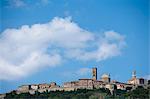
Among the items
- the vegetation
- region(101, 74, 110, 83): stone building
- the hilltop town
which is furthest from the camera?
region(101, 74, 110, 83): stone building

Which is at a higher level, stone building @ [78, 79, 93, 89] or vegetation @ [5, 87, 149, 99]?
stone building @ [78, 79, 93, 89]

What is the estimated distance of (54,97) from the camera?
3406 centimetres

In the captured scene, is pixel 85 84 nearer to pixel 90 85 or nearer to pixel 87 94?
pixel 90 85

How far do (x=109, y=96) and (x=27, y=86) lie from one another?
9.91m

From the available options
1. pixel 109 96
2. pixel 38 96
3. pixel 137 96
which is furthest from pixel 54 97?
pixel 137 96

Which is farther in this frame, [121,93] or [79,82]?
[79,82]

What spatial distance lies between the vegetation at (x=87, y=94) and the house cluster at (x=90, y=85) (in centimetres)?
111

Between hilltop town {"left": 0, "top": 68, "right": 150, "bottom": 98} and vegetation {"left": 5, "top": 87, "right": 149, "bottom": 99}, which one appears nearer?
vegetation {"left": 5, "top": 87, "right": 149, "bottom": 99}

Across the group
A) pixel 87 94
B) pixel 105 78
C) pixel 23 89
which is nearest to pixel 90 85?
pixel 105 78

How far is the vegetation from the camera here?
31.4 metres

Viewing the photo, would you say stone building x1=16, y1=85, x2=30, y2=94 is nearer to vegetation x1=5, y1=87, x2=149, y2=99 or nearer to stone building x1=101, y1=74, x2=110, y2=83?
vegetation x1=5, y1=87, x2=149, y2=99

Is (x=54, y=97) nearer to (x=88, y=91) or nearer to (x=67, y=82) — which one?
(x=88, y=91)

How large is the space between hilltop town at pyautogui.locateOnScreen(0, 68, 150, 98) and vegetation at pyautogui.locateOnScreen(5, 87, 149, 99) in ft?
3.57

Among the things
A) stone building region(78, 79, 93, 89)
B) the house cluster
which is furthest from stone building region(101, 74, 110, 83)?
stone building region(78, 79, 93, 89)
